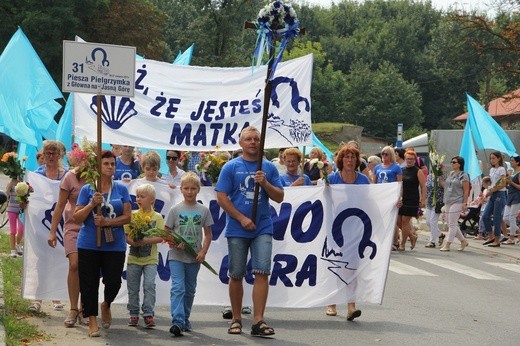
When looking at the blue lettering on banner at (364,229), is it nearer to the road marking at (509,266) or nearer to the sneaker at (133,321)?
the sneaker at (133,321)

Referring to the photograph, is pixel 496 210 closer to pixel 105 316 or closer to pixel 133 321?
pixel 133 321

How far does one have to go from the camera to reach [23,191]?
10172 mm

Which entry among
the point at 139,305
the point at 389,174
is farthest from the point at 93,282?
the point at 389,174

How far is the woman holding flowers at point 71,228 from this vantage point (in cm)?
987

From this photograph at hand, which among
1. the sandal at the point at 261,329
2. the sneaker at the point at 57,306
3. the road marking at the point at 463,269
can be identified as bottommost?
the sneaker at the point at 57,306

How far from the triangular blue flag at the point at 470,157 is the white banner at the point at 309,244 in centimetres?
1276

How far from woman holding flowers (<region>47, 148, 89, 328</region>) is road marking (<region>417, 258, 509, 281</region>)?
742 centimetres

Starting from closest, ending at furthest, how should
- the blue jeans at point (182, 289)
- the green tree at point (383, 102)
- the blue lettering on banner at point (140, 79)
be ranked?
the blue jeans at point (182, 289) < the blue lettering on banner at point (140, 79) < the green tree at point (383, 102)

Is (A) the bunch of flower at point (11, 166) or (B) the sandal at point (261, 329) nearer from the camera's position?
(B) the sandal at point (261, 329)

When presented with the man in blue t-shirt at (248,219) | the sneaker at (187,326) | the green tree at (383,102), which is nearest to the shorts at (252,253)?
the man in blue t-shirt at (248,219)

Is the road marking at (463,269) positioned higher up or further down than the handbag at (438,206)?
further down

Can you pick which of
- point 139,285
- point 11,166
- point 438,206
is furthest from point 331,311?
point 438,206

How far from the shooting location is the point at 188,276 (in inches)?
386

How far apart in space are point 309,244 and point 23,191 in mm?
2897
